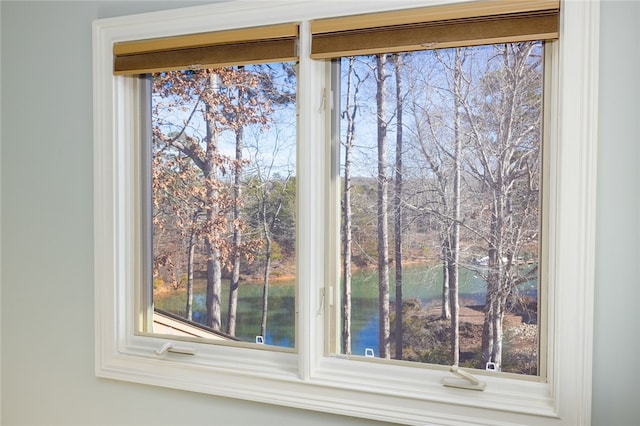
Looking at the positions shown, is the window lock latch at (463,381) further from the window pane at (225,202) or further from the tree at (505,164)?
the window pane at (225,202)

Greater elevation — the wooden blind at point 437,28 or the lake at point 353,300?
the wooden blind at point 437,28

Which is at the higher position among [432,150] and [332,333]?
[432,150]

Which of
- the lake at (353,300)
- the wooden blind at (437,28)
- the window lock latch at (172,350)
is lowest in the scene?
the window lock latch at (172,350)

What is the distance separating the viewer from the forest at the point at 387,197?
5.75 feet

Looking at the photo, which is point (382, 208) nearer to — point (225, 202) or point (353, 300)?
point (353, 300)

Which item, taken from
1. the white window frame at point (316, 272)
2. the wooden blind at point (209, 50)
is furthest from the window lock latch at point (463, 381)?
the wooden blind at point (209, 50)

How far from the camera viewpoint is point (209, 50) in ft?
6.65

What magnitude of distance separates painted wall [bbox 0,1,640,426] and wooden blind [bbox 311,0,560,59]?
67 centimetres

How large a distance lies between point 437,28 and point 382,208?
1.89ft
